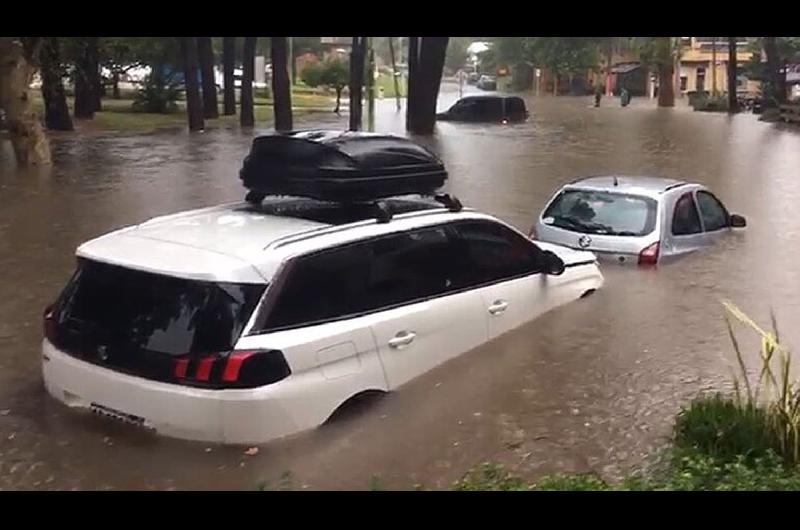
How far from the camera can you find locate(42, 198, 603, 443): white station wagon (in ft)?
18.7

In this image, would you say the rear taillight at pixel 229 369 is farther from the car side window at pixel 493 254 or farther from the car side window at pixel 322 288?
the car side window at pixel 493 254

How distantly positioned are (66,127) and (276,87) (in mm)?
6866

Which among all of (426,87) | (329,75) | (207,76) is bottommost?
(426,87)

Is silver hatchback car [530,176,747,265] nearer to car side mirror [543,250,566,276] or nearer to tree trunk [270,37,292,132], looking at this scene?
car side mirror [543,250,566,276]

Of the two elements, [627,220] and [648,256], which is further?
[627,220]

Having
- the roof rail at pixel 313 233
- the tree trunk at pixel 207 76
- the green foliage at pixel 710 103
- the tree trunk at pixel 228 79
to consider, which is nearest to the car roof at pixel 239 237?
the roof rail at pixel 313 233

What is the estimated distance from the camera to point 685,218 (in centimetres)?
1201

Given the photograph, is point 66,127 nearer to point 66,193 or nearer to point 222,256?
point 66,193

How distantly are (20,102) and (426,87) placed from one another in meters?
17.7

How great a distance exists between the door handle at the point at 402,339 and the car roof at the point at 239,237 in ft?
2.12

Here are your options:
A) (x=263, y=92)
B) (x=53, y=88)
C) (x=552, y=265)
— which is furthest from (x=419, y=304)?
(x=263, y=92)

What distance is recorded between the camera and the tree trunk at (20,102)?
2294 centimetres

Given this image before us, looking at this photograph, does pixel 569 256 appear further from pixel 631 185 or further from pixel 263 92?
pixel 263 92
